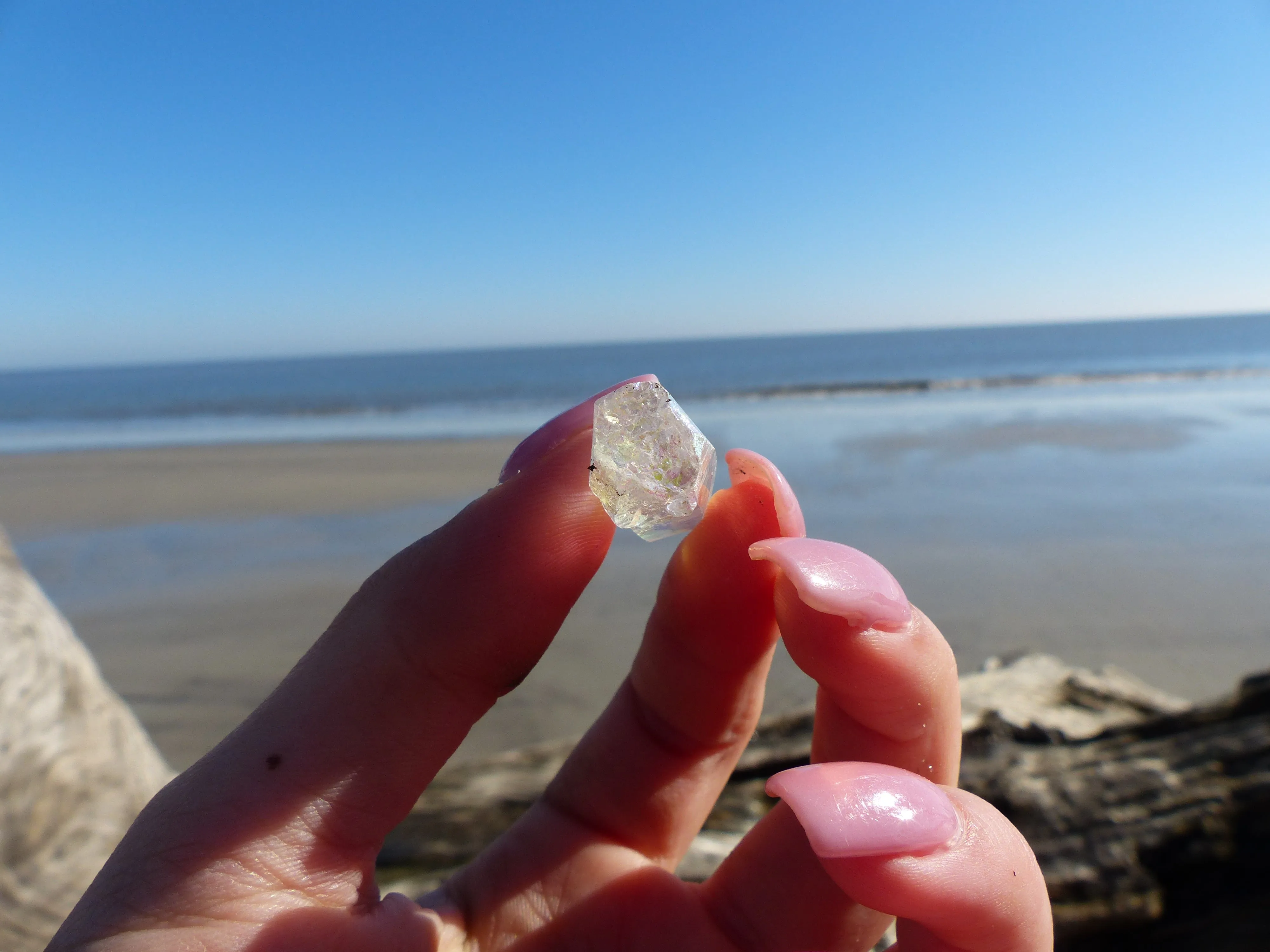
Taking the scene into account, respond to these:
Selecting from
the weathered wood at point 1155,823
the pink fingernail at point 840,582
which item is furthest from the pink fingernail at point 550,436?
Answer: the weathered wood at point 1155,823

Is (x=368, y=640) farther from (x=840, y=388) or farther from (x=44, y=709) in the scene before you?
(x=840, y=388)

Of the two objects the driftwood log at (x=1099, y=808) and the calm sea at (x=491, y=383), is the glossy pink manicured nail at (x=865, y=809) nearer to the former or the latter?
the driftwood log at (x=1099, y=808)

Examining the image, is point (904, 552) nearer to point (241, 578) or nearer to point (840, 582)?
point (840, 582)

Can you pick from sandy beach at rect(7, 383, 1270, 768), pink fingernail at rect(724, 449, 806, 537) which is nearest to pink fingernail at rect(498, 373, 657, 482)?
pink fingernail at rect(724, 449, 806, 537)

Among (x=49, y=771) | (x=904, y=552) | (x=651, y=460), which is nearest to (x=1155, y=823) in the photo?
(x=651, y=460)

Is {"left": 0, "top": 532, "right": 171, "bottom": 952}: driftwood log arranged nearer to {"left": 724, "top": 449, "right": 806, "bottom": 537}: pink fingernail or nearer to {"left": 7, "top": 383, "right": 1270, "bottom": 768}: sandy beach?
{"left": 724, "top": 449, "right": 806, "bottom": 537}: pink fingernail
